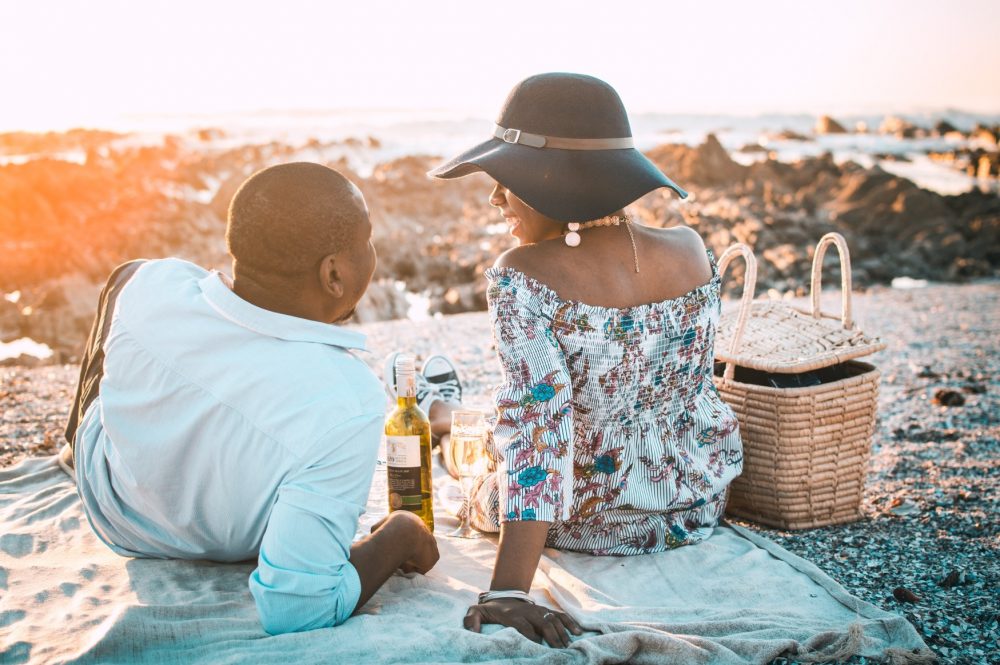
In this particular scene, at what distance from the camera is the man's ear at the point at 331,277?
2.29 meters

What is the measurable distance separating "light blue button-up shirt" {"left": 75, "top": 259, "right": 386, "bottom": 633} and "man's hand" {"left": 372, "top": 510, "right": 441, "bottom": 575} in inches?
10.7

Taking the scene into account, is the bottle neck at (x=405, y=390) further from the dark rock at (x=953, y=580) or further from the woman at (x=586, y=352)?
the dark rock at (x=953, y=580)

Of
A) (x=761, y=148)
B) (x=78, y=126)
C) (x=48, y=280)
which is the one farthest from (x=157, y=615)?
(x=78, y=126)

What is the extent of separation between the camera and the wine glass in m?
3.26

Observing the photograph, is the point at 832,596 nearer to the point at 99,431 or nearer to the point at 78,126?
the point at 99,431

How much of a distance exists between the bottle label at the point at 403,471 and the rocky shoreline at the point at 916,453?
1.41 m

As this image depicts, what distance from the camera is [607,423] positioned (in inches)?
113

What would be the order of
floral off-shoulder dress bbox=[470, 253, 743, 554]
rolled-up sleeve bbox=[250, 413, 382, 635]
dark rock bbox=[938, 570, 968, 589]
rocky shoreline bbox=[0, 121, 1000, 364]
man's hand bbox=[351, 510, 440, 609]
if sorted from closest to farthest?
rolled-up sleeve bbox=[250, 413, 382, 635]
man's hand bbox=[351, 510, 440, 609]
floral off-shoulder dress bbox=[470, 253, 743, 554]
dark rock bbox=[938, 570, 968, 589]
rocky shoreline bbox=[0, 121, 1000, 364]

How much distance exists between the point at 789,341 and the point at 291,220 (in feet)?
7.42

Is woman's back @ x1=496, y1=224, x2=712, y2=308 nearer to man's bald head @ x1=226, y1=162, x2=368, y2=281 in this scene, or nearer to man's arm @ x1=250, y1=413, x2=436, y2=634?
man's bald head @ x1=226, y1=162, x2=368, y2=281

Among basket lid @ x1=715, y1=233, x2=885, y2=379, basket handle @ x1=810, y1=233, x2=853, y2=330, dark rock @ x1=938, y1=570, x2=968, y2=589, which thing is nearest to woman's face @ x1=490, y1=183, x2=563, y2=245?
basket lid @ x1=715, y1=233, x2=885, y2=379

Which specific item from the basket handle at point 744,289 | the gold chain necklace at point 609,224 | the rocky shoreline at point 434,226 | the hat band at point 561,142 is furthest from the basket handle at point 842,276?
the rocky shoreline at point 434,226

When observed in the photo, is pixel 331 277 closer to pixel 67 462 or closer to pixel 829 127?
pixel 67 462

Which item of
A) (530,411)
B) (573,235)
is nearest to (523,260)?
(573,235)
